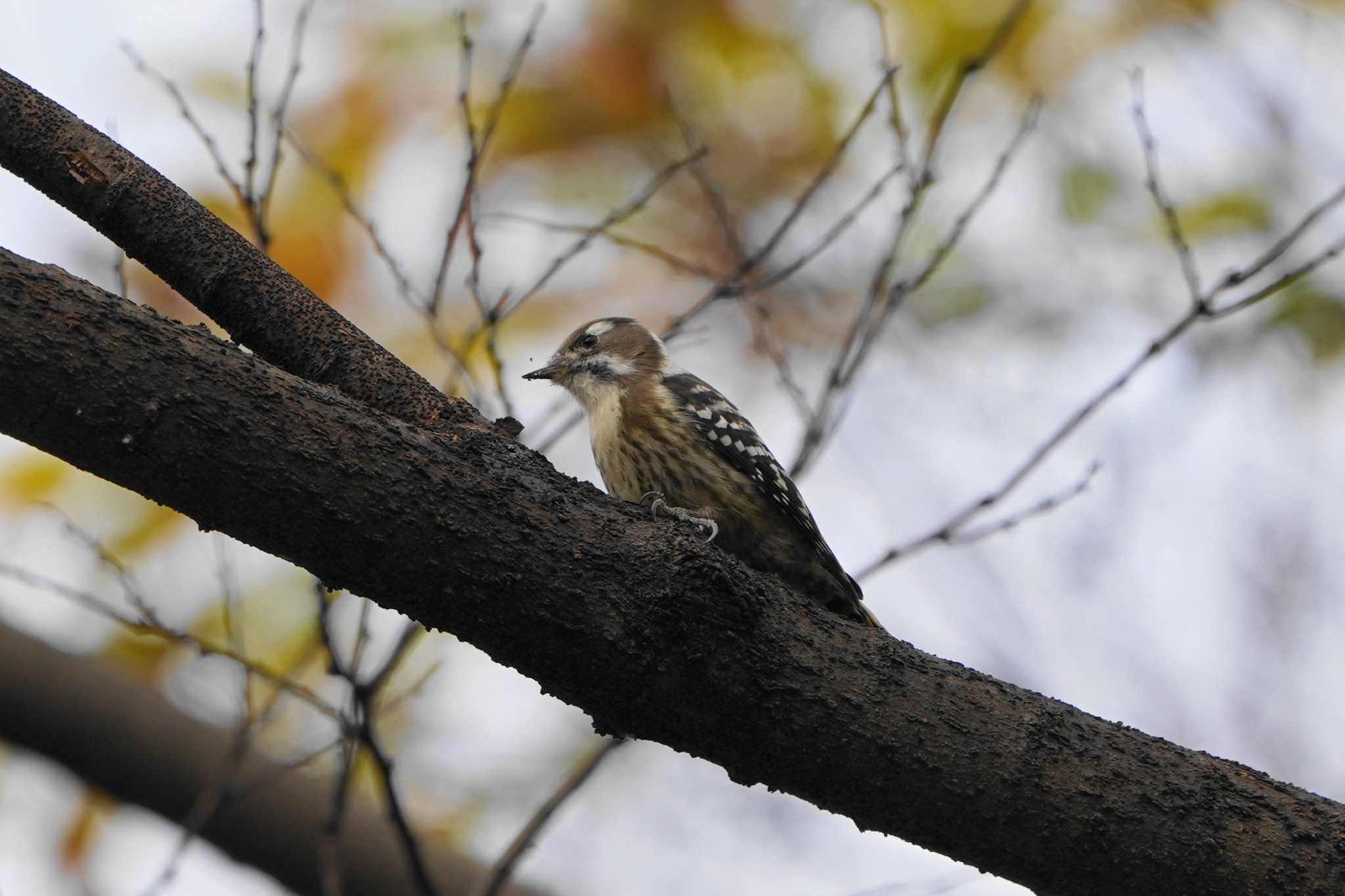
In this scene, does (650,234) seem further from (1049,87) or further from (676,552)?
(676,552)

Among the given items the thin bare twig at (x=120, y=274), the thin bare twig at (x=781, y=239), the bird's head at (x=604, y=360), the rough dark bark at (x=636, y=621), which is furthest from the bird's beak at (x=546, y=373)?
the rough dark bark at (x=636, y=621)

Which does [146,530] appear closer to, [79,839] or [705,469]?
[79,839]

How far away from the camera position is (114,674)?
15.4 feet

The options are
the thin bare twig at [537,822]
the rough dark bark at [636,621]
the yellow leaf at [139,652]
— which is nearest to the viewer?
the rough dark bark at [636,621]

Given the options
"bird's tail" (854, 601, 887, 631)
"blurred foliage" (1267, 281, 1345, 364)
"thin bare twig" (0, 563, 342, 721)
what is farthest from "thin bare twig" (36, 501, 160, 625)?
"blurred foliage" (1267, 281, 1345, 364)

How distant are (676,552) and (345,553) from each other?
0.70m

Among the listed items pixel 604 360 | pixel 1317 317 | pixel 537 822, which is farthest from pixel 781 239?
pixel 1317 317

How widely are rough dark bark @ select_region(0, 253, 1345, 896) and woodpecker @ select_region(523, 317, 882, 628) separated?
1.49 m

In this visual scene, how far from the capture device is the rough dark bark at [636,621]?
2.31 m

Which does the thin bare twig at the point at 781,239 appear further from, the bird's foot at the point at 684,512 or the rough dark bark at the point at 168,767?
the rough dark bark at the point at 168,767

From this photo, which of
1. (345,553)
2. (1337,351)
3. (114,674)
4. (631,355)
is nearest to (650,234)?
(631,355)

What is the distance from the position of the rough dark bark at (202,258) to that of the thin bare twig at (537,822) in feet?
4.99

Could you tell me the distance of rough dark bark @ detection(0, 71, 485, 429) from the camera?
2.83 meters

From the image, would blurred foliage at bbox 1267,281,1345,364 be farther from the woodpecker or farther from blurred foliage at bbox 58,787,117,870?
blurred foliage at bbox 58,787,117,870
